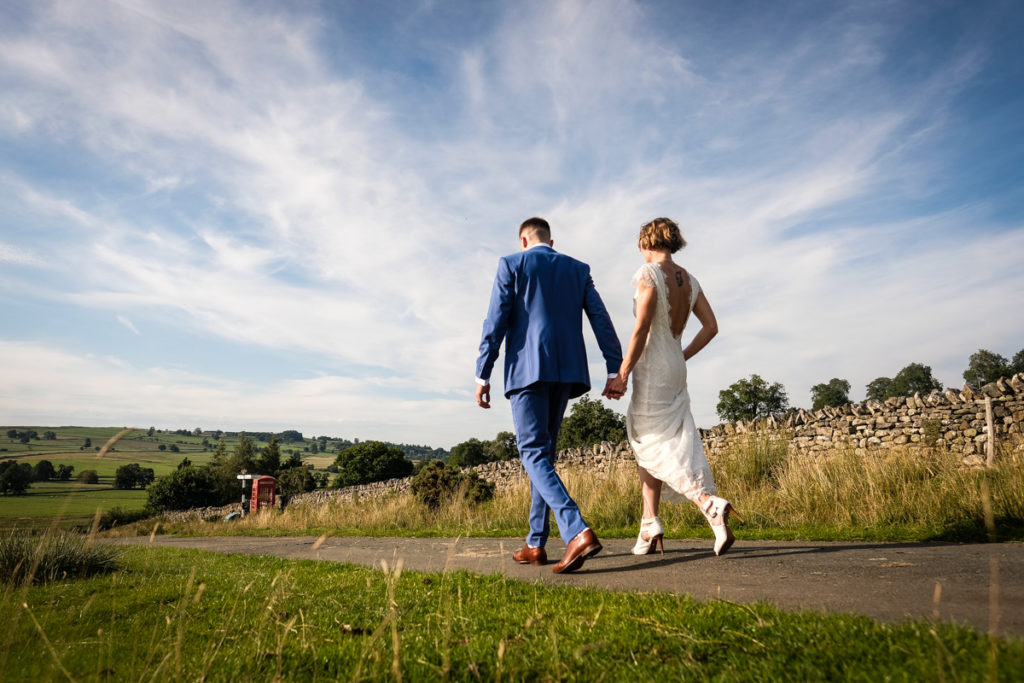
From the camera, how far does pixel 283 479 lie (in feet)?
170

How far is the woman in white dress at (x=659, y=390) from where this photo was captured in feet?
14.1

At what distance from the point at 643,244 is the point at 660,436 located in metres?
1.59

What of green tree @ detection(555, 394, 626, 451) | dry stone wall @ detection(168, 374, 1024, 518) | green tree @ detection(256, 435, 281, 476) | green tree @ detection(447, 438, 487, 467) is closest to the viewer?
dry stone wall @ detection(168, 374, 1024, 518)

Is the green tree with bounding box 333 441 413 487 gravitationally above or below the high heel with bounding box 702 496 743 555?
below

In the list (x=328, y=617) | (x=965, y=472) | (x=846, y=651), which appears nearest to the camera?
(x=846, y=651)

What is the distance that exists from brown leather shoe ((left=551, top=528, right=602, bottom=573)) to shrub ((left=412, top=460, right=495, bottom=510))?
7772 millimetres

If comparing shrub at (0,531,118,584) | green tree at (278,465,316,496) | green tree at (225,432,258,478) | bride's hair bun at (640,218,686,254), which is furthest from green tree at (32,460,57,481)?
green tree at (225,432,258,478)

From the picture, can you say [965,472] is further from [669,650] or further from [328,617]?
[328,617]

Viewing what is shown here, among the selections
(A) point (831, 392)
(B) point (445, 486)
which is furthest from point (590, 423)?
(A) point (831, 392)

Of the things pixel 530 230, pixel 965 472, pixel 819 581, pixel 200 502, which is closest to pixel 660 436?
pixel 819 581

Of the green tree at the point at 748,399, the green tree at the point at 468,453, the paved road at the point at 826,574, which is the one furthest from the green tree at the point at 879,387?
the paved road at the point at 826,574

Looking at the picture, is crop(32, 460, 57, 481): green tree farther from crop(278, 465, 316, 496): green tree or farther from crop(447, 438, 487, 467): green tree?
crop(447, 438, 487, 467): green tree

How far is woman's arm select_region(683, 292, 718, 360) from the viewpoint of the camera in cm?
474

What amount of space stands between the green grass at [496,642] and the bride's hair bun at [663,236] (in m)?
2.75
